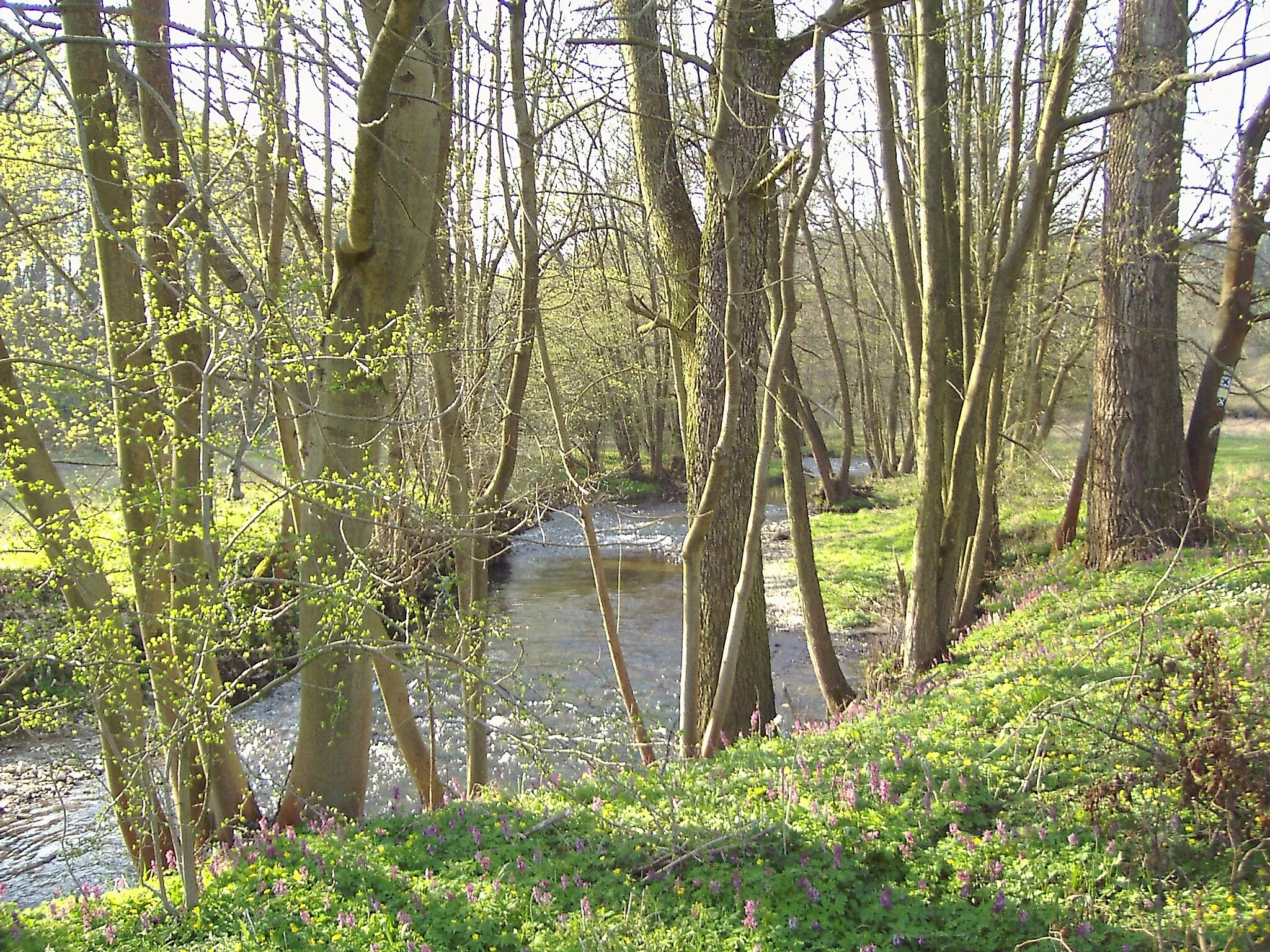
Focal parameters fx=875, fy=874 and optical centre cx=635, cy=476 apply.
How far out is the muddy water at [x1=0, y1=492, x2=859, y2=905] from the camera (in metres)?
4.46

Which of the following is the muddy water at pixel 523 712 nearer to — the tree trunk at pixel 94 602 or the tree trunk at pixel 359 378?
the tree trunk at pixel 94 602

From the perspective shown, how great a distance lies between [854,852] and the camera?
151 inches

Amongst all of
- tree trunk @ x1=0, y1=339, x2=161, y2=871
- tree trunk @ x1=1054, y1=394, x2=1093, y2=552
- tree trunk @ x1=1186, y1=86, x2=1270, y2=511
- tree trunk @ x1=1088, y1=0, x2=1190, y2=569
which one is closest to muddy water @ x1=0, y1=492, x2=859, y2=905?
tree trunk @ x1=0, y1=339, x2=161, y2=871

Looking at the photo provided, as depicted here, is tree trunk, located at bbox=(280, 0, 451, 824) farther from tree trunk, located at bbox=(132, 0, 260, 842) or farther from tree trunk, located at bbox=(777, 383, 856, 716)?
tree trunk, located at bbox=(777, 383, 856, 716)

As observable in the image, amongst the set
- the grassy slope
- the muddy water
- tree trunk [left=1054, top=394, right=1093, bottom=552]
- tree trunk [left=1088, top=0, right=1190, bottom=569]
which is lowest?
the muddy water

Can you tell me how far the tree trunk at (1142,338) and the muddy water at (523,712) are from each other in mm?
3498

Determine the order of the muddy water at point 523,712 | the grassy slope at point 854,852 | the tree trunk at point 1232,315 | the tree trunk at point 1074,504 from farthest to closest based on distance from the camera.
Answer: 1. the tree trunk at point 1074,504
2. the tree trunk at point 1232,315
3. the muddy water at point 523,712
4. the grassy slope at point 854,852

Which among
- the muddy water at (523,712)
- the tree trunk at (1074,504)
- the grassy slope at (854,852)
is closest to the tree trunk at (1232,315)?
the tree trunk at (1074,504)

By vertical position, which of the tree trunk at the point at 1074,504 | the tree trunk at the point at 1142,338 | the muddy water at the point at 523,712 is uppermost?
the tree trunk at the point at 1142,338

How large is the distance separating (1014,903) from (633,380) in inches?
719

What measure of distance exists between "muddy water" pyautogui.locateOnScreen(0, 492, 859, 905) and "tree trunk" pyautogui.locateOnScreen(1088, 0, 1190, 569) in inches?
138

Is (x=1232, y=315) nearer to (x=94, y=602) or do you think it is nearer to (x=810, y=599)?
(x=810, y=599)

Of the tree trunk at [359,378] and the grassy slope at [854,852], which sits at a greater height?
the tree trunk at [359,378]

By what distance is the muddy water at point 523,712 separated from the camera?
4457 millimetres
